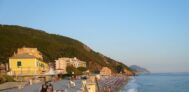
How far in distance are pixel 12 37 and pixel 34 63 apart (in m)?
74.7

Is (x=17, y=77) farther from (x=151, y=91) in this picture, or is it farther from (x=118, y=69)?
(x=118, y=69)

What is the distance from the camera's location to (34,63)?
53.8 m

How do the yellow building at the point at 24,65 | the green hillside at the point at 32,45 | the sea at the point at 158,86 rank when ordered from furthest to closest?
the green hillside at the point at 32,45 < the sea at the point at 158,86 < the yellow building at the point at 24,65

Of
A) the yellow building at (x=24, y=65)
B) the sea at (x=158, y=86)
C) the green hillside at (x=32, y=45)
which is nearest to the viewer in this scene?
the yellow building at (x=24, y=65)

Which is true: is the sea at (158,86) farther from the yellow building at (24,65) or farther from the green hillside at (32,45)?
the green hillside at (32,45)

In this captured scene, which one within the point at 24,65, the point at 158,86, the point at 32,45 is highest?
the point at 32,45

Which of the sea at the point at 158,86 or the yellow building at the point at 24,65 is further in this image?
the sea at the point at 158,86

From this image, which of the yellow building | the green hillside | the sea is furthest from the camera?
the green hillside

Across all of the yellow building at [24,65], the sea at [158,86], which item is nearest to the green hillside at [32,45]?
the sea at [158,86]

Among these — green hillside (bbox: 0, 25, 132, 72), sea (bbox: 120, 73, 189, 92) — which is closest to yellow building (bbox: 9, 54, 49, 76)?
sea (bbox: 120, 73, 189, 92)

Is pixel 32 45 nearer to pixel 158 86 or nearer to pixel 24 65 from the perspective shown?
pixel 158 86

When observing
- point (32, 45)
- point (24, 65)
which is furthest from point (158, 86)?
point (32, 45)

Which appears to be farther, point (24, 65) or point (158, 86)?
point (158, 86)

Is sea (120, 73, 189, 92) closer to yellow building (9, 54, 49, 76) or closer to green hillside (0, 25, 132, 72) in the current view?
yellow building (9, 54, 49, 76)
